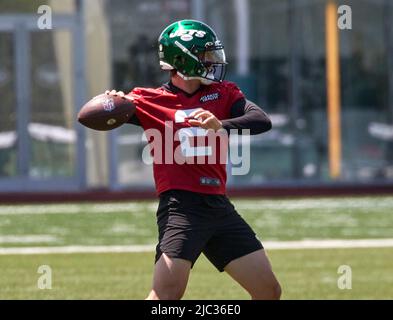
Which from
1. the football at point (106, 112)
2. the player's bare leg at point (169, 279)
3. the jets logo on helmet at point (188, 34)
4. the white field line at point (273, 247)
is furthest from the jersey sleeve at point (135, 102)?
the white field line at point (273, 247)

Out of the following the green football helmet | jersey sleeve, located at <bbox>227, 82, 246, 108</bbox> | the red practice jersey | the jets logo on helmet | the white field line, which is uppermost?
the jets logo on helmet

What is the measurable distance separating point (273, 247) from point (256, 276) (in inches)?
225

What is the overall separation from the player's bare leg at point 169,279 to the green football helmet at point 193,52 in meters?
1.08

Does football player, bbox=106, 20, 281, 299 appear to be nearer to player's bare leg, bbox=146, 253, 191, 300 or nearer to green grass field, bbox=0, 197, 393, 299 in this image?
player's bare leg, bbox=146, 253, 191, 300

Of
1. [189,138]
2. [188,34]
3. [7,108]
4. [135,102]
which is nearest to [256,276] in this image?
[189,138]

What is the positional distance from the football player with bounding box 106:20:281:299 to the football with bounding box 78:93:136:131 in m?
0.09

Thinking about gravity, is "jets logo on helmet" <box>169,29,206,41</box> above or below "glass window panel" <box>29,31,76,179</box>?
above

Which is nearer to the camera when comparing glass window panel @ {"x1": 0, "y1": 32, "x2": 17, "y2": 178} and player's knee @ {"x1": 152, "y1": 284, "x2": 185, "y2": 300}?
player's knee @ {"x1": 152, "y1": 284, "x2": 185, "y2": 300}

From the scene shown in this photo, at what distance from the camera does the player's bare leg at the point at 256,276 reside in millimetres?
6195

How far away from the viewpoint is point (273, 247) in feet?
39.0

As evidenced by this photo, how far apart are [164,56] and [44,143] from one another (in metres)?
12.8

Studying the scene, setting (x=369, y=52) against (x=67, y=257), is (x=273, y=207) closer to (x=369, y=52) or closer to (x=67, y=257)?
(x=369, y=52)

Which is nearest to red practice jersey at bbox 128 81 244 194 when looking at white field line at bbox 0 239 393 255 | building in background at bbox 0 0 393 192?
white field line at bbox 0 239 393 255

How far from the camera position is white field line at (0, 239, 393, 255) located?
38.4 feet
